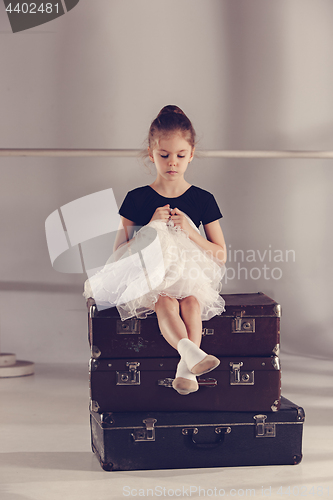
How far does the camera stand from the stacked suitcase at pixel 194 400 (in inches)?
78.7

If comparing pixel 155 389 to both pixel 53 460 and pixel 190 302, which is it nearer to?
pixel 190 302

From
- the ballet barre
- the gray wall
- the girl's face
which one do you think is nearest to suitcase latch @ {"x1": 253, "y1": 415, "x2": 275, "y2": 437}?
the girl's face

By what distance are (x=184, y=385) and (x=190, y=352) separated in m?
0.11

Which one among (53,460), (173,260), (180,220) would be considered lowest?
(53,460)

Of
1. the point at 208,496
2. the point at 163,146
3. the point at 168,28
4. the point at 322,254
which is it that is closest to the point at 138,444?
the point at 208,496

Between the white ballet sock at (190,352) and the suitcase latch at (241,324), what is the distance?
225mm

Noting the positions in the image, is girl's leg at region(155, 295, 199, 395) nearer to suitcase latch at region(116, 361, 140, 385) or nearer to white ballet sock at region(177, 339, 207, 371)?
white ballet sock at region(177, 339, 207, 371)

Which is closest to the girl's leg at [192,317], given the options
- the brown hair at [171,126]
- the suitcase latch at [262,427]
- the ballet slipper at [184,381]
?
the ballet slipper at [184,381]

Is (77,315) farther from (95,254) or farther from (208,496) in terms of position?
(208,496)

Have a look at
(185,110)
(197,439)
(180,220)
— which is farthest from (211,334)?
(185,110)

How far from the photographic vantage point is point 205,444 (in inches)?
79.7

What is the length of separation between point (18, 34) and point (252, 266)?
2.33 meters

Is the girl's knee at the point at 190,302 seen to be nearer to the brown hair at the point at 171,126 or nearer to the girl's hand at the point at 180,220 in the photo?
the girl's hand at the point at 180,220

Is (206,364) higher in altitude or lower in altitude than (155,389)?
higher
